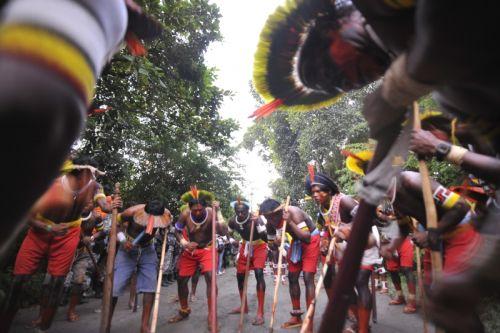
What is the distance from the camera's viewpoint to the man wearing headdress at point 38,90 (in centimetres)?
44

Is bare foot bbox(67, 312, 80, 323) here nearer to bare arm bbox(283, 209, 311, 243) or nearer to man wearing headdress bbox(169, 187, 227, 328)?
man wearing headdress bbox(169, 187, 227, 328)

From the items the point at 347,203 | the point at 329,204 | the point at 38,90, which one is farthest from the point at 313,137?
the point at 38,90

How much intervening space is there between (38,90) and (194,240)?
6556 mm

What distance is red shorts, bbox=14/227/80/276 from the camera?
439 cm

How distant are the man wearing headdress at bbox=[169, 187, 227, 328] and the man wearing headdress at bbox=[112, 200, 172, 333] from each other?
75 centimetres

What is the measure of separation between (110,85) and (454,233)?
6687 mm

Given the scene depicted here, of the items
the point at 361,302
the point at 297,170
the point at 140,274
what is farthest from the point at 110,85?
the point at 297,170

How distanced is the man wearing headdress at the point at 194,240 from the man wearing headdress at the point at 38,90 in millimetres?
5575

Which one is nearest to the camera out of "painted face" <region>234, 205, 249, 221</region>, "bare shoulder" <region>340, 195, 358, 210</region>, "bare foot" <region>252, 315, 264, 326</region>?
"bare shoulder" <region>340, 195, 358, 210</region>

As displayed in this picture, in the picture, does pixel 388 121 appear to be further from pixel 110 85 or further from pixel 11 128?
pixel 110 85

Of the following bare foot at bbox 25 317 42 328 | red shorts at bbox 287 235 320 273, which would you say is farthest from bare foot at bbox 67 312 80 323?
red shorts at bbox 287 235 320 273

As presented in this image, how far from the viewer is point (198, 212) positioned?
22.6 ft

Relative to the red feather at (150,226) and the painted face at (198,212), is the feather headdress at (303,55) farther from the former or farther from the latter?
the painted face at (198,212)

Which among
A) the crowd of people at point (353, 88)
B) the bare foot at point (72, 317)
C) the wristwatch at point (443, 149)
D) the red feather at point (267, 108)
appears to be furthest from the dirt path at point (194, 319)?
the red feather at point (267, 108)
